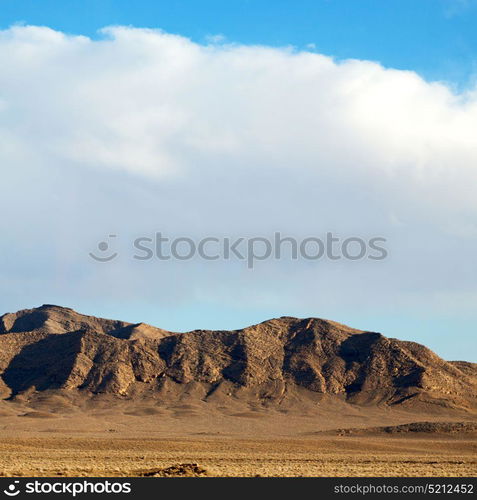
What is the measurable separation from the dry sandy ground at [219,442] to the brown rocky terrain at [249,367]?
6.20 metres

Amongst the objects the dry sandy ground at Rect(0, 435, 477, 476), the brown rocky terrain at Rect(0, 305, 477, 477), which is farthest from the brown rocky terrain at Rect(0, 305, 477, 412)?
the dry sandy ground at Rect(0, 435, 477, 476)

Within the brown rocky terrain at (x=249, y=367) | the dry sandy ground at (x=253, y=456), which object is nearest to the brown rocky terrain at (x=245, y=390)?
the brown rocky terrain at (x=249, y=367)

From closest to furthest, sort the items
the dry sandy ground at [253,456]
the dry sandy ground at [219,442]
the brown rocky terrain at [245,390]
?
the dry sandy ground at [253,456]
the dry sandy ground at [219,442]
the brown rocky terrain at [245,390]

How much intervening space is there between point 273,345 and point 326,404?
69.8 feet

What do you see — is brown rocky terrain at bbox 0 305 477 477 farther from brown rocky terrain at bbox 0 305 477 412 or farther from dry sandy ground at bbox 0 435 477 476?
dry sandy ground at bbox 0 435 477 476

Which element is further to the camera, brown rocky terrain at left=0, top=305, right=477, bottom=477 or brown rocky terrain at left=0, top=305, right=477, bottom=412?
brown rocky terrain at left=0, top=305, right=477, bottom=412

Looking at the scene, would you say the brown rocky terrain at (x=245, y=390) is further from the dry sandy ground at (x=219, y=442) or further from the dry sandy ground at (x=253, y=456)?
the dry sandy ground at (x=253, y=456)

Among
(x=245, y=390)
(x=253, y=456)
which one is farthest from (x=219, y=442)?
(x=245, y=390)

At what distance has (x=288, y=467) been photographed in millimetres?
48906

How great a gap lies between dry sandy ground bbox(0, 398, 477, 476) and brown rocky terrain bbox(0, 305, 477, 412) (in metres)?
6.20

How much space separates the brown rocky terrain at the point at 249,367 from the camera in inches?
5007

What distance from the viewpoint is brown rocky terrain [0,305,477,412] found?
127188 mm

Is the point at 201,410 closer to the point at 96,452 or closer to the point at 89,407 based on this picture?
the point at 89,407
